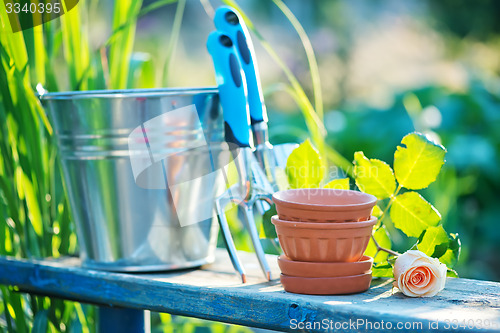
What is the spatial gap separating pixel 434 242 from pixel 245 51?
0.34m

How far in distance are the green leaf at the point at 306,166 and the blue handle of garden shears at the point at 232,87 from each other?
2.4 inches

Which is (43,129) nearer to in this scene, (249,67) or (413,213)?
(249,67)

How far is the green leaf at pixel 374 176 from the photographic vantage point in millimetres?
724

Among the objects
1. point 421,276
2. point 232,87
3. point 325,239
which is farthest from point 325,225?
point 232,87

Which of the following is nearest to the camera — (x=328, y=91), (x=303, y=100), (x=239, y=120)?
(x=239, y=120)

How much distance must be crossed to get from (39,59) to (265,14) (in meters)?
5.61

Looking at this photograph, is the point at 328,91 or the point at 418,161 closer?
the point at 418,161

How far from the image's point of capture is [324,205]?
0.64 meters

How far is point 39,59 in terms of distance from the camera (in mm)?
900

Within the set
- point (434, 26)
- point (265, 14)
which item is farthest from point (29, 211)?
point (265, 14)

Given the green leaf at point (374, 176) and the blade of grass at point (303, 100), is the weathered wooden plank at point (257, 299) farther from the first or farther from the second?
the blade of grass at point (303, 100)

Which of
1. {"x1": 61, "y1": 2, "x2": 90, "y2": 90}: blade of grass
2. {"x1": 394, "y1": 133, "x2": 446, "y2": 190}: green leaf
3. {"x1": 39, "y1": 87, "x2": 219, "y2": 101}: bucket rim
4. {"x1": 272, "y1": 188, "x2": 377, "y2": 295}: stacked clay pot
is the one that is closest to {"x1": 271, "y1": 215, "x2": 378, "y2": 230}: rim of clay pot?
{"x1": 272, "y1": 188, "x2": 377, "y2": 295}: stacked clay pot

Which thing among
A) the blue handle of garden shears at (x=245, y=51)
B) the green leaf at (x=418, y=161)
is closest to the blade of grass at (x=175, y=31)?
the blue handle of garden shears at (x=245, y=51)

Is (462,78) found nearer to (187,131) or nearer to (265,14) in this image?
(265,14)
